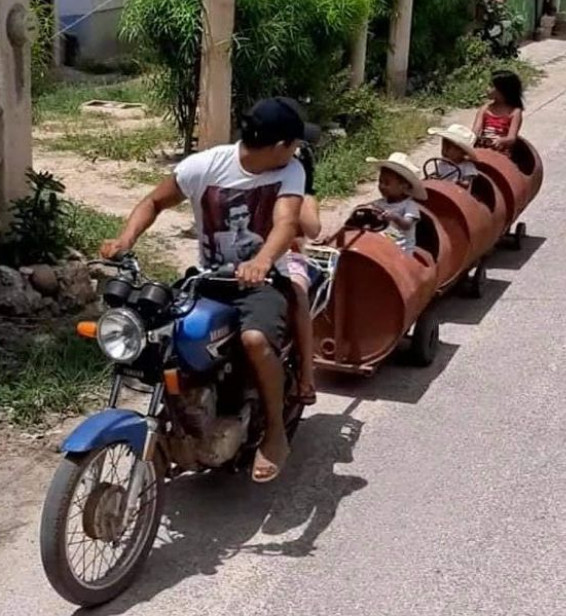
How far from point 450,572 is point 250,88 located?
642 centimetres

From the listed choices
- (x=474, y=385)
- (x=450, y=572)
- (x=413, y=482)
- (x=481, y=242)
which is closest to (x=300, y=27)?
(x=481, y=242)

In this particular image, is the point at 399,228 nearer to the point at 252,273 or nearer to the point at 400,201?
the point at 400,201

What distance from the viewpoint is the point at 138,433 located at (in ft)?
13.0

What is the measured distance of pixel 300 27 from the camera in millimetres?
10102

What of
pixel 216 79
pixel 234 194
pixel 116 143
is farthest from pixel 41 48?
pixel 234 194

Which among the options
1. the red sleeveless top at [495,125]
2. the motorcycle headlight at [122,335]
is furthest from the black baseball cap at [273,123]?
the red sleeveless top at [495,125]

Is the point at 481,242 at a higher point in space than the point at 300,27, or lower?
lower

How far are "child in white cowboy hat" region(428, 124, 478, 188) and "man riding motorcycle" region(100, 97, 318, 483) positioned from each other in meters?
2.78

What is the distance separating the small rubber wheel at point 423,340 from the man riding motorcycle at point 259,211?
1654 millimetres

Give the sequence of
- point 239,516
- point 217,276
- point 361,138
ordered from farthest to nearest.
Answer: point 361,138 → point 239,516 → point 217,276

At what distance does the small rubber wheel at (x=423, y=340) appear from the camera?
6090mm

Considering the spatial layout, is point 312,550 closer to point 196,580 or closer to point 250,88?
point 196,580

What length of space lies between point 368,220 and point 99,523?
2.55 meters

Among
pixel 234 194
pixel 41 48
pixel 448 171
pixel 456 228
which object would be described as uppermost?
pixel 234 194
